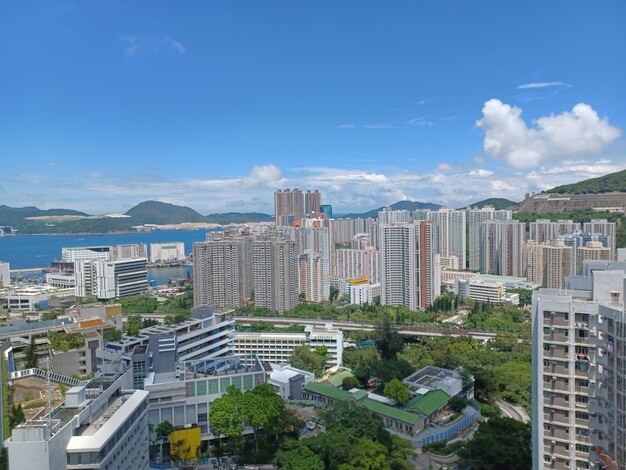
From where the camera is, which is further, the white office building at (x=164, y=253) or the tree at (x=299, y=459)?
the white office building at (x=164, y=253)

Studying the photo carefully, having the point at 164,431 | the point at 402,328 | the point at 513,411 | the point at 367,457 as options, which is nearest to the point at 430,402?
the point at 513,411

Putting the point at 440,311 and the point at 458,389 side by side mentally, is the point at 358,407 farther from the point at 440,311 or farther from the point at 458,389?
the point at 440,311

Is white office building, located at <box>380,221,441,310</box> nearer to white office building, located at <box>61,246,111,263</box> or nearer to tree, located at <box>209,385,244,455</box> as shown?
tree, located at <box>209,385,244,455</box>

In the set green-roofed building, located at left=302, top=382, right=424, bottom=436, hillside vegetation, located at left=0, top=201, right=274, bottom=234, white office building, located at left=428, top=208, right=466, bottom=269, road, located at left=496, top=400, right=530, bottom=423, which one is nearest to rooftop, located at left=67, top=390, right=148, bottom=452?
green-roofed building, located at left=302, top=382, right=424, bottom=436

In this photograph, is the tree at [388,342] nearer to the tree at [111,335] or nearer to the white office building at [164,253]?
the tree at [111,335]

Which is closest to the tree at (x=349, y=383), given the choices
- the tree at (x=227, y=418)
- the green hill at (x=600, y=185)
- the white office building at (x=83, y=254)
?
the tree at (x=227, y=418)

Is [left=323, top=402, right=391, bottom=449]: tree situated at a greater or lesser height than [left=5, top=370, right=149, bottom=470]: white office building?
lesser
